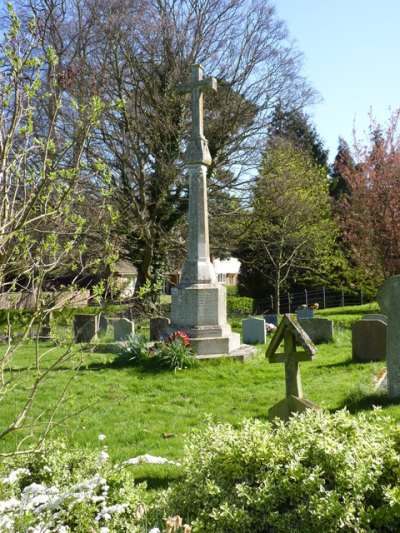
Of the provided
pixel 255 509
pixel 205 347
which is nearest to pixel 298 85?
pixel 205 347

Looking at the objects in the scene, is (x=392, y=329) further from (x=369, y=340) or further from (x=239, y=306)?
(x=239, y=306)

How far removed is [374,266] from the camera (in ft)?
63.1

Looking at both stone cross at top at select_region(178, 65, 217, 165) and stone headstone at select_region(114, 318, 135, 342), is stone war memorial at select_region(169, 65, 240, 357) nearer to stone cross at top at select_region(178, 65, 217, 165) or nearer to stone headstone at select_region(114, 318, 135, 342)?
stone cross at top at select_region(178, 65, 217, 165)

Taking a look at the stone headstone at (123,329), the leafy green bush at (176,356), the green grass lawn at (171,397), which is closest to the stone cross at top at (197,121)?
the leafy green bush at (176,356)

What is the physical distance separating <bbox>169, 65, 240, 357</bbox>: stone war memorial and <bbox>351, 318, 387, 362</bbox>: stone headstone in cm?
269

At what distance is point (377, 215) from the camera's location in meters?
19.4

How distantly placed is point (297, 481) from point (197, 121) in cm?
1017

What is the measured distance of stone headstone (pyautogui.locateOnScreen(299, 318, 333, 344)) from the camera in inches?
523

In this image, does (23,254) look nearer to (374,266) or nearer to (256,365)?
(256,365)

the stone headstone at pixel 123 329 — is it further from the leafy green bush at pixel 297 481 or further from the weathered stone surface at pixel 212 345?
the leafy green bush at pixel 297 481

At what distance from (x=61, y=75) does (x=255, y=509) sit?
3.13 meters

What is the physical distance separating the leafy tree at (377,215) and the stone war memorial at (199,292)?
30.7 feet

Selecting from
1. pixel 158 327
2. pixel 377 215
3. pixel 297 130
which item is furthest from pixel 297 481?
pixel 297 130

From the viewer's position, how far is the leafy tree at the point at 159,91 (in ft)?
58.0
